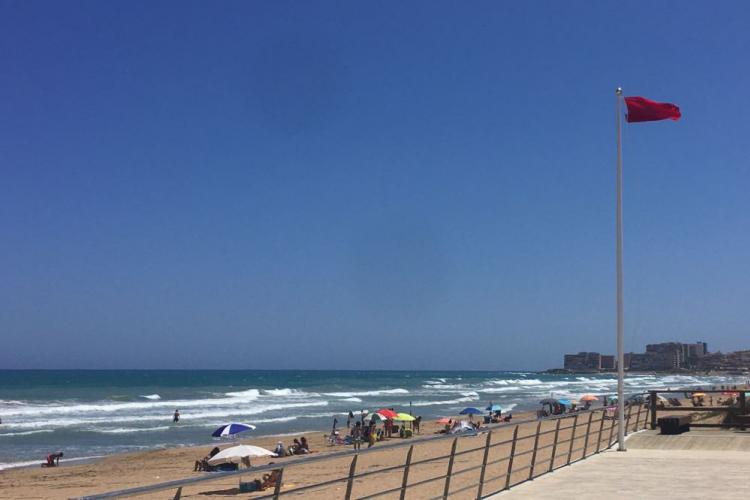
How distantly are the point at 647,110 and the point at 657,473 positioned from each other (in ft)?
25.1

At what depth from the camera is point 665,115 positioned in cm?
1535

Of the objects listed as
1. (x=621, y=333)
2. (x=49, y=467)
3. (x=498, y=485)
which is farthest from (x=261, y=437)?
(x=621, y=333)

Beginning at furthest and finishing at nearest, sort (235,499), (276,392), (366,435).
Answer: (276,392)
(366,435)
(235,499)

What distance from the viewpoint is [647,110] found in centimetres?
1534

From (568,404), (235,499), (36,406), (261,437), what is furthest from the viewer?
(36,406)

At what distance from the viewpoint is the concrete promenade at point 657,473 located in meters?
8.94

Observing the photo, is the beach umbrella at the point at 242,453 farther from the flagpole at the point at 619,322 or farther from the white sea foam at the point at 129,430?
the white sea foam at the point at 129,430

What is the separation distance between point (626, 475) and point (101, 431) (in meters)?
35.3

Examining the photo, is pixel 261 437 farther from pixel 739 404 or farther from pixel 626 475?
pixel 626 475

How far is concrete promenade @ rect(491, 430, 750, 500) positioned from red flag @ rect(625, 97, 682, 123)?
6.19 metres

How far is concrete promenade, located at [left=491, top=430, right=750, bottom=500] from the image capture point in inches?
352

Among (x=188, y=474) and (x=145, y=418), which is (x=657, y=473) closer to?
(x=188, y=474)

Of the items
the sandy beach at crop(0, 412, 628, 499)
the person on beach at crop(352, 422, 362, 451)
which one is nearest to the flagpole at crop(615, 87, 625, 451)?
the sandy beach at crop(0, 412, 628, 499)

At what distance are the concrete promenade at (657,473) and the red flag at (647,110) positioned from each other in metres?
6.19
